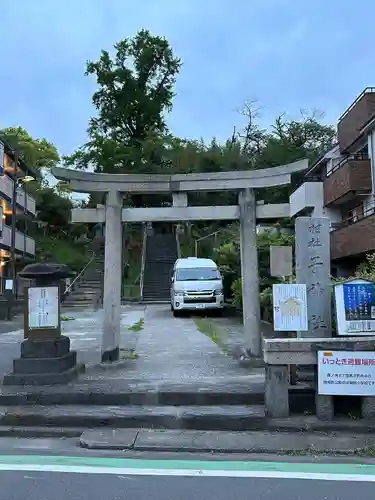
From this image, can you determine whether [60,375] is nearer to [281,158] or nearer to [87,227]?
[281,158]

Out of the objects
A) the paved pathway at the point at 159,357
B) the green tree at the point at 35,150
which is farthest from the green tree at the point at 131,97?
the paved pathway at the point at 159,357

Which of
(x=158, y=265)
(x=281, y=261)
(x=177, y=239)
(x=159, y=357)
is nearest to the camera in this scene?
(x=281, y=261)

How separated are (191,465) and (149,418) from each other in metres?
1.41

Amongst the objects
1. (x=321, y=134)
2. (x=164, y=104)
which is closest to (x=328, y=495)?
(x=321, y=134)

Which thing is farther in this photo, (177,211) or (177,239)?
(177,239)

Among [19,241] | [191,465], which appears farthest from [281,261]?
[19,241]

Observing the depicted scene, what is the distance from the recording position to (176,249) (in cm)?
3716

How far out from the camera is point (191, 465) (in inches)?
216

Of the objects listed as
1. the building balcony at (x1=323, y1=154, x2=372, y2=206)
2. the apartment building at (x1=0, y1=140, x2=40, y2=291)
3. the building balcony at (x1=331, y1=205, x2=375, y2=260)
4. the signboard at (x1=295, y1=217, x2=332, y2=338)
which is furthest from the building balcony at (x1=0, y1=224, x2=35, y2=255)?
the signboard at (x1=295, y1=217, x2=332, y2=338)

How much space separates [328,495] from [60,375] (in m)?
4.73

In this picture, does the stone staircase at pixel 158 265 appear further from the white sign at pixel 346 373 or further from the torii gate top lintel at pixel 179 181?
the white sign at pixel 346 373

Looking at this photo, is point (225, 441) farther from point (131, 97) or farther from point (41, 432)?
point (131, 97)

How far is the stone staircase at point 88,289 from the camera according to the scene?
27777 mm

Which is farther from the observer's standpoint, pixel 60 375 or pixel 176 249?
pixel 176 249
